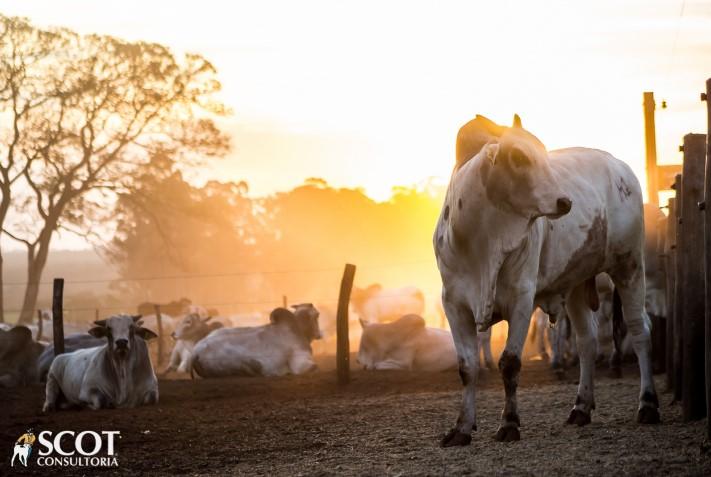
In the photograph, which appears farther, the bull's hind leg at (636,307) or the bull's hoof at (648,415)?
the bull's hind leg at (636,307)

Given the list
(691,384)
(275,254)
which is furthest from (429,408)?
(275,254)

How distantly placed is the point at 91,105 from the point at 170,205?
4.12 metres

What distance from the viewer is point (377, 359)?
731 inches

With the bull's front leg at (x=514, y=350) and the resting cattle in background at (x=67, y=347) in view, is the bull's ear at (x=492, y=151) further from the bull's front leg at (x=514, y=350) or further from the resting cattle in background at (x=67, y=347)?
the resting cattle in background at (x=67, y=347)

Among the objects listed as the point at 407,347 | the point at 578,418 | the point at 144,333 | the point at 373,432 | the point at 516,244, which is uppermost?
the point at 516,244

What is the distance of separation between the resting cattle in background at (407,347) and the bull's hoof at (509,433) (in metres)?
10.1

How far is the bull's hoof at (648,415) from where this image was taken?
8.52 metres

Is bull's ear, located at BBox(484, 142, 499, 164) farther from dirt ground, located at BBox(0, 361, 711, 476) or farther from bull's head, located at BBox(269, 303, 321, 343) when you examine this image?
bull's head, located at BBox(269, 303, 321, 343)

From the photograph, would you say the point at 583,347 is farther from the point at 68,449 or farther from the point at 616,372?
the point at 616,372

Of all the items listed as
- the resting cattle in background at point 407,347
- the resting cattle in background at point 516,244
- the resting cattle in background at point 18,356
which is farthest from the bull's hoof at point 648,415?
the resting cattle in background at point 18,356

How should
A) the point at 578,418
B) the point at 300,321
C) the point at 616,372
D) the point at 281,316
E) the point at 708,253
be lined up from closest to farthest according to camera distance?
the point at 708,253
the point at 578,418
the point at 616,372
the point at 281,316
the point at 300,321

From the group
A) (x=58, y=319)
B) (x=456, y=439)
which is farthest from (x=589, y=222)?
(x=58, y=319)

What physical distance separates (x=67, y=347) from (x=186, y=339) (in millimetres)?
5697

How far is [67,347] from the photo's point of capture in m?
19.2
